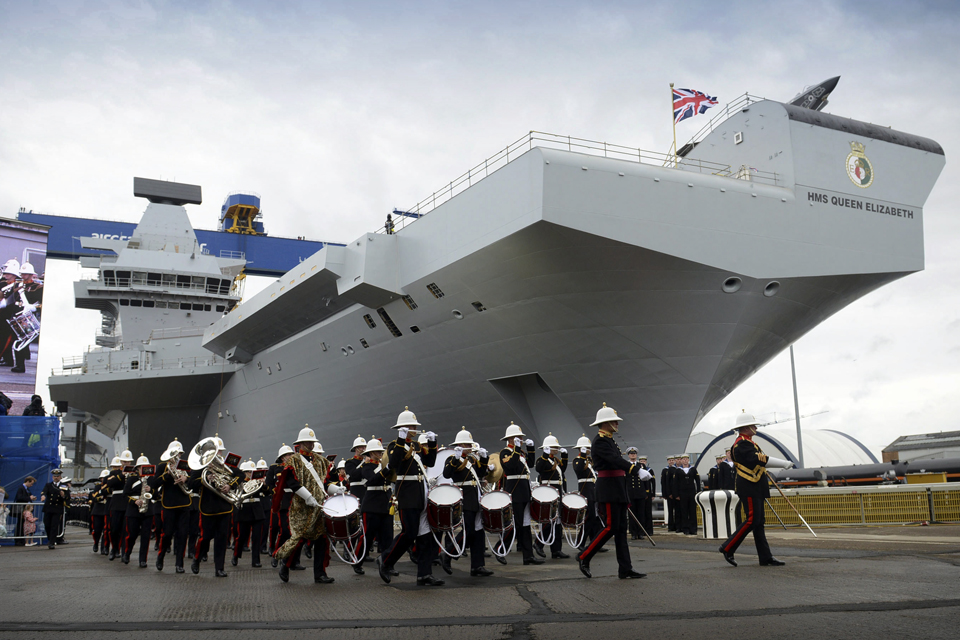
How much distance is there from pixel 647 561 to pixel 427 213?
11.3m

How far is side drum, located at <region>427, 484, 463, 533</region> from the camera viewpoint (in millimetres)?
7207

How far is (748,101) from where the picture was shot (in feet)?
56.7

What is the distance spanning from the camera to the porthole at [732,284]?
1514cm

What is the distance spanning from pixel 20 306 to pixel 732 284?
27145 millimetres

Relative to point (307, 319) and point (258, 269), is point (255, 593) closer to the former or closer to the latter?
point (307, 319)

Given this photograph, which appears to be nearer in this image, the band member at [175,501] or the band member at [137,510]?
the band member at [175,501]

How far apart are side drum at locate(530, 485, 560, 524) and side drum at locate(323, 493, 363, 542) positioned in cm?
243

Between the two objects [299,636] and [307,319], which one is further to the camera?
[307,319]

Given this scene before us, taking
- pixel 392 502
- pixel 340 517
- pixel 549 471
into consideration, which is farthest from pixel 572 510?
pixel 340 517

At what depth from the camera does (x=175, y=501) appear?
9.61 meters

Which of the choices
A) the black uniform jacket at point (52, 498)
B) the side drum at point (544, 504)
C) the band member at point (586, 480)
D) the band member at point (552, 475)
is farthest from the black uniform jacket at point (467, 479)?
the black uniform jacket at point (52, 498)

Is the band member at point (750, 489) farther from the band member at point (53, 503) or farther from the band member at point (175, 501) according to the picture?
the band member at point (53, 503)

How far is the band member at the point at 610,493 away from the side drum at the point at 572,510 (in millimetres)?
2113

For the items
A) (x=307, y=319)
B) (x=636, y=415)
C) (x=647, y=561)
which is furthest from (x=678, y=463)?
(x=307, y=319)
